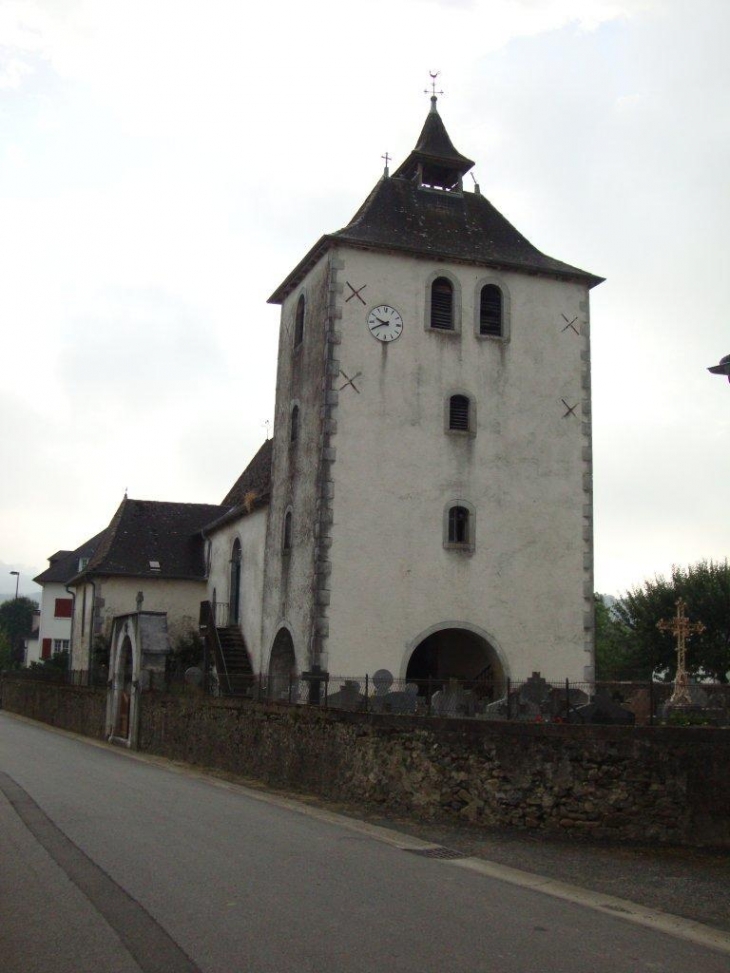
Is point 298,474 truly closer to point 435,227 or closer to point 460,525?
point 460,525

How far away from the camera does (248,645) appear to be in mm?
32406

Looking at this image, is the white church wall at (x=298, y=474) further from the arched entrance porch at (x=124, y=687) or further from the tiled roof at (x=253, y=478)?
the tiled roof at (x=253, y=478)

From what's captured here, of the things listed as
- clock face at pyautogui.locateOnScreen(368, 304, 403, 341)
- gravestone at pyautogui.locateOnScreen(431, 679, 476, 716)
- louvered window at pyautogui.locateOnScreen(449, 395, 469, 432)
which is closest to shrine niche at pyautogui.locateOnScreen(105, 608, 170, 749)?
louvered window at pyautogui.locateOnScreen(449, 395, 469, 432)

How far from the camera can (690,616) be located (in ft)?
146

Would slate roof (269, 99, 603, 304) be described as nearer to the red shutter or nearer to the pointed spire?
the pointed spire

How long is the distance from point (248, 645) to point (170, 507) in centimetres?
1350

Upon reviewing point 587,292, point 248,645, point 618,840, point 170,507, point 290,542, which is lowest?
point 618,840

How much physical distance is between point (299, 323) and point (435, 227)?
4463mm

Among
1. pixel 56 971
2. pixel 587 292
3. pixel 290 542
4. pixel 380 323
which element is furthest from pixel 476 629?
pixel 56 971

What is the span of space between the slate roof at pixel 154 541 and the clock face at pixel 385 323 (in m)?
16.2

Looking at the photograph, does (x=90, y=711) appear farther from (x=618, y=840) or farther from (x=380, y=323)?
(x=618, y=840)

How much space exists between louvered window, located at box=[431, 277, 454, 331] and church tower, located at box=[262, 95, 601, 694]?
5cm

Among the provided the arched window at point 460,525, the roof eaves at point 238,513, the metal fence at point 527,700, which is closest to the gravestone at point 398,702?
the metal fence at point 527,700

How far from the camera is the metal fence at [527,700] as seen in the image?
13469 mm
